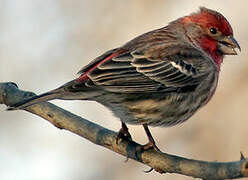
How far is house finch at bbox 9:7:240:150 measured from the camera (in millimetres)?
6957

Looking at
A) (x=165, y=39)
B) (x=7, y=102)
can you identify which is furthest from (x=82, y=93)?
(x=165, y=39)

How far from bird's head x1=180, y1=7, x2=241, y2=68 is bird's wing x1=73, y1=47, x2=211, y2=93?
0.30 metres

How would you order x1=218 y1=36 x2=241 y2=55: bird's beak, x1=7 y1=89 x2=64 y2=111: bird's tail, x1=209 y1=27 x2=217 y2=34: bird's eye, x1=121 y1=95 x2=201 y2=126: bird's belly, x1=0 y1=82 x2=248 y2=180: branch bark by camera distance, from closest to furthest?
x1=0 y1=82 x2=248 y2=180: branch bark, x1=7 y1=89 x2=64 y2=111: bird's tail, x1=121 y1=95 x2=201 y2=126: bird's belly, x1=218 y1=36 x2=241 y2=55: bird's beak, x1=209 y1=27 x2=217 y2=34: bird's eye

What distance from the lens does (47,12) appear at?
10148 mm

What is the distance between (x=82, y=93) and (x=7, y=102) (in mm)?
793

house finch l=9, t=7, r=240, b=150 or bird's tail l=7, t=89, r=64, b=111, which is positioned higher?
A: bird's tail l=7, t=89, r=64, b=111

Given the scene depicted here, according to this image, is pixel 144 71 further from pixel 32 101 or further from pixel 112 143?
pixel 32 101

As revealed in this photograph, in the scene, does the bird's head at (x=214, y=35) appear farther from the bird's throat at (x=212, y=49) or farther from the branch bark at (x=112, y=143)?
the branch bark at (x=112, y=143)

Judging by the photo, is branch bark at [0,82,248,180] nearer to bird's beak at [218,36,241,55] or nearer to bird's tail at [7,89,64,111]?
bird's tail at [7,89,64,111]

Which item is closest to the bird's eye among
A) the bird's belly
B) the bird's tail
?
the bird's belly

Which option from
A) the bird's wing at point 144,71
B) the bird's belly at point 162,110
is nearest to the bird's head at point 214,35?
the bird's wing at point 144,71

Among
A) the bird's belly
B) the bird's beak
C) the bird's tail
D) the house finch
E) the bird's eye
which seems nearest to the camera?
the bird's tail

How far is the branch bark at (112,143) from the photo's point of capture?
A: 5.94 meters

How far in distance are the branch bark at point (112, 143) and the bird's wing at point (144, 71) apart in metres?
0.33
